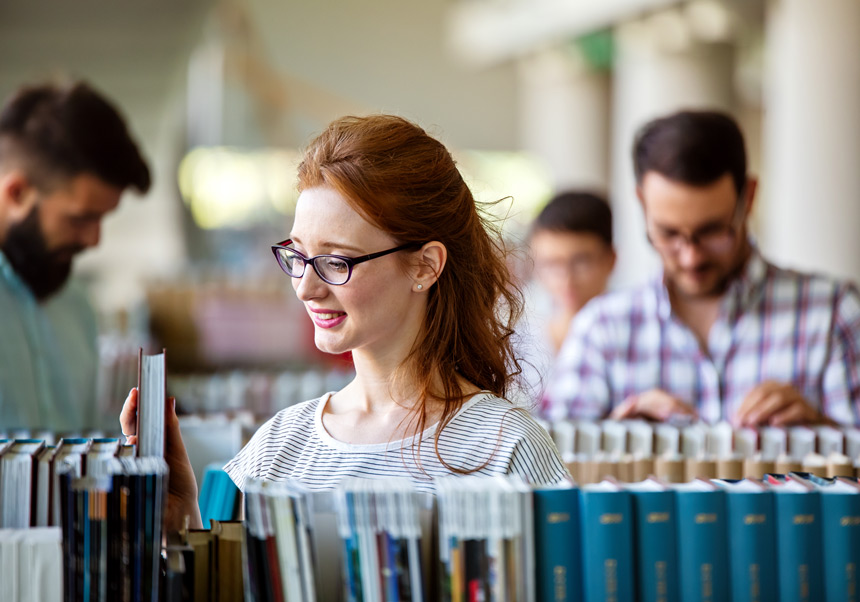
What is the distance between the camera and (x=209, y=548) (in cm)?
176

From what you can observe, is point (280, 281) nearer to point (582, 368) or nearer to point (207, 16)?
point (207, 16)

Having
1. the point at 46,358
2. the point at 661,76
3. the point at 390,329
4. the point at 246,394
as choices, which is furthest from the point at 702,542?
the point at 661,76

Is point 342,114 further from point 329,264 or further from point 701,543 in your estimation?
point 701,543

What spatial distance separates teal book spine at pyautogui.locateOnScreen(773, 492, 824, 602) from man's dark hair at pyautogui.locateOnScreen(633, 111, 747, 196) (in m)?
1.64

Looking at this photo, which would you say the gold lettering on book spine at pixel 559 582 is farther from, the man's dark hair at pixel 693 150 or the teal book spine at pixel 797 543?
the man's dark hair at pixel 693 150

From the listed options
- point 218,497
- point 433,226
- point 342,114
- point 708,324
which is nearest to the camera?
point 433,226

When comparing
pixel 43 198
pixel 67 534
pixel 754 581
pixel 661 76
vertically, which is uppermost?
pixel 661 76

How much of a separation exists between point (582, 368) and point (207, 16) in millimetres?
7891

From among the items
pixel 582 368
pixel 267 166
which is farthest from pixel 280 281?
pixel 267 166

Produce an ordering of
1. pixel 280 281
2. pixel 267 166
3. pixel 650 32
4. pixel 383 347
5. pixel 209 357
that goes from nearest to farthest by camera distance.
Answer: pixel 383 347 → pixel 209 357 → pixel 280 281 → pixel 650 32 → pixel 267 166

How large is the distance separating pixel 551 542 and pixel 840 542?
519 mm

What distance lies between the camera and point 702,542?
5.53 feet

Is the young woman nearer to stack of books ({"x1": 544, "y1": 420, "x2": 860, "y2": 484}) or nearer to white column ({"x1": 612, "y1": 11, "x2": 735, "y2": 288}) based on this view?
stack of books ({"x1": 544, "y1": 420, "x2": 860, "y2": 484})

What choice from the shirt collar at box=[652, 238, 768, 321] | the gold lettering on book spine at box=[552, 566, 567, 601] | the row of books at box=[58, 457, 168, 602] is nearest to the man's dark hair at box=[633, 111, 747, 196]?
the shirt collar at box=[652, 238, 768, 321]
